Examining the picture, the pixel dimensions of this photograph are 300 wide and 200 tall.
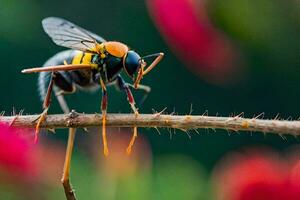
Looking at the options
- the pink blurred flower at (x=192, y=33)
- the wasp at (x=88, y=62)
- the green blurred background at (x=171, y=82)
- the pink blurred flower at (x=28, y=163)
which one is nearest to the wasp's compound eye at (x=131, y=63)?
the wasp at (x=88, y=62)

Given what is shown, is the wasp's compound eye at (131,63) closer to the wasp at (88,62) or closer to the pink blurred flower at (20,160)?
the wasp at (88,62)

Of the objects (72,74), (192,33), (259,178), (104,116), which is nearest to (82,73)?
(72,74)

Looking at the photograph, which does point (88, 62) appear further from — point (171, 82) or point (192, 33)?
point (171, 82)

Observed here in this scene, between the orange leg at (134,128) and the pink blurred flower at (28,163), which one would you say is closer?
the orange leg at (134,128)

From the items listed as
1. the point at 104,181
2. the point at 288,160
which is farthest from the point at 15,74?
the point at 288,160

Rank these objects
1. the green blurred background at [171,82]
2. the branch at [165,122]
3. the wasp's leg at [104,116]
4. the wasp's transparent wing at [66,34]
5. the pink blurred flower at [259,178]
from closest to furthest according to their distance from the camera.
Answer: the branch at [165,122] < the wasp's leg at [104,116] < the wasp's transparent wing at [66,34] < the pink blurred flower at [259,178] < the green blurred background at [171,82]

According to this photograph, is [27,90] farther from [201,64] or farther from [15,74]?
[201,64]

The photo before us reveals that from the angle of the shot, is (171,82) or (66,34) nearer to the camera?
(66,34)
